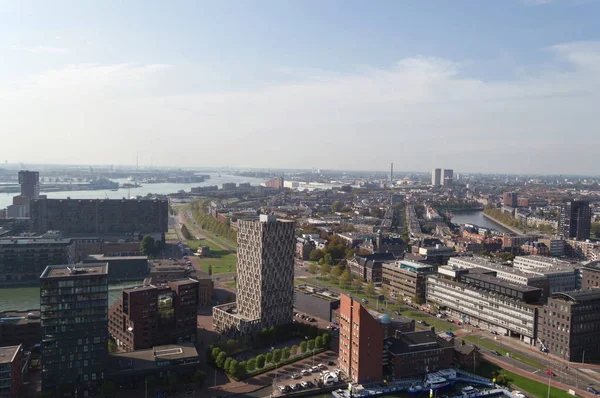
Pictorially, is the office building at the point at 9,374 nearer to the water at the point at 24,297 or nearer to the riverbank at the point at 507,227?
the water at the point at 24,297

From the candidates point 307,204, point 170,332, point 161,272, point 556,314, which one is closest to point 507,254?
point 556,314

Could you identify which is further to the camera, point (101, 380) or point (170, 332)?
point (170, 332)

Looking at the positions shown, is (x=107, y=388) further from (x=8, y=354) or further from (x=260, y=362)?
(x=260, y=362)

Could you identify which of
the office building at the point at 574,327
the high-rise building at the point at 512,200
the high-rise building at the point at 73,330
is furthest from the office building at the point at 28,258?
the high-rise building at the point at 512,200

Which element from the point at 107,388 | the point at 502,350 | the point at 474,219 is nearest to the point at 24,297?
the point at 107,388

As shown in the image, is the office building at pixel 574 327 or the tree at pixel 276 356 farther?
the office building at pixel 574 327

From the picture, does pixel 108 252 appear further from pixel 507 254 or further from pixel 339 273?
pixel 507 254
